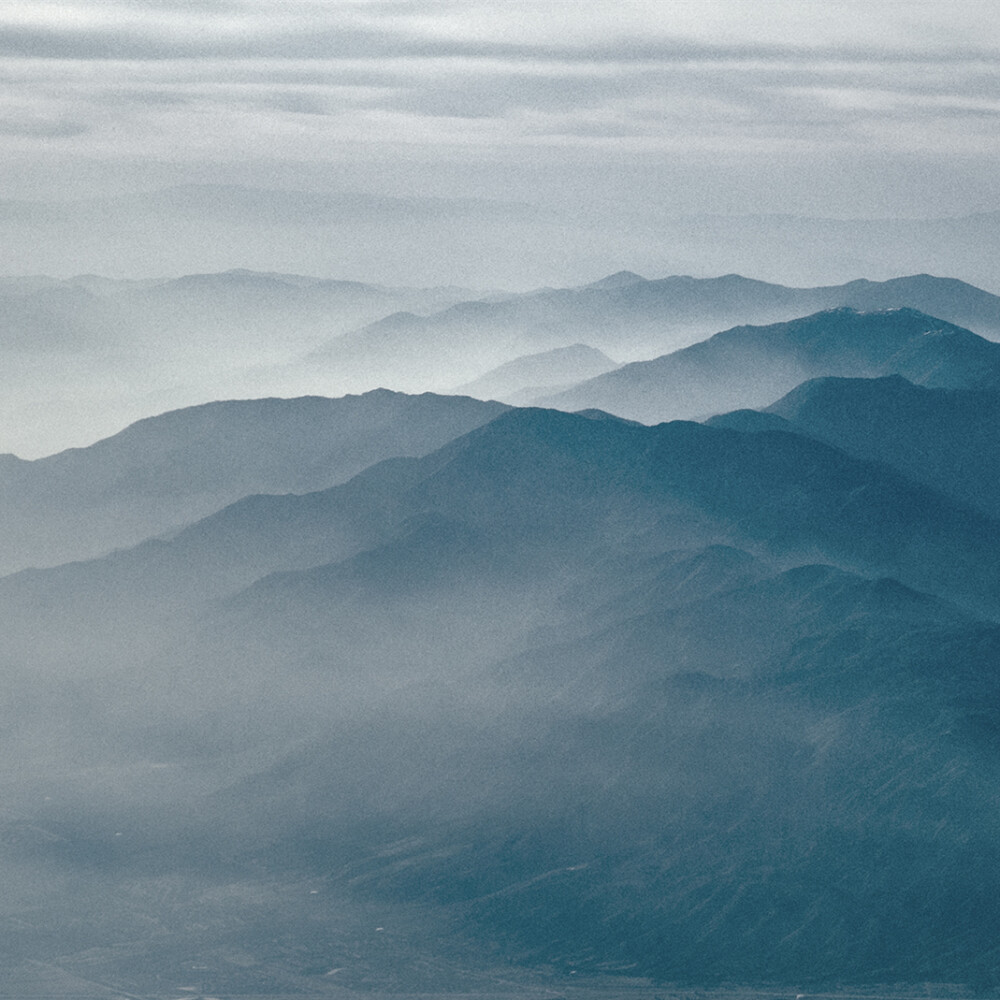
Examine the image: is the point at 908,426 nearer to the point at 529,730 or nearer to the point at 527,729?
the point at 527,729

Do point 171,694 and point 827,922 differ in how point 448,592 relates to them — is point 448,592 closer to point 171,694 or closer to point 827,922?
point 171,694

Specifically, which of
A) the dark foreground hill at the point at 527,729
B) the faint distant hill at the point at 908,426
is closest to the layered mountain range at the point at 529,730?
the dark foreground hill at the point at 527,729

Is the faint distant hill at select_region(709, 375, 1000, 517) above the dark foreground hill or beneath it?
above

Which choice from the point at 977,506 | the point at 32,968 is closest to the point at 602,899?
the point at 32,968

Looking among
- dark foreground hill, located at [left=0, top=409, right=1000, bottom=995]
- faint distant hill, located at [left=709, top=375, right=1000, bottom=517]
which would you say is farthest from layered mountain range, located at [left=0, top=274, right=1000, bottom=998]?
→ faint distant hill, located at [left=709, top=375, right=1000, bottom=517]

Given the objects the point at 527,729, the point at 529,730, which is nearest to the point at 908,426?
the point at 527,729

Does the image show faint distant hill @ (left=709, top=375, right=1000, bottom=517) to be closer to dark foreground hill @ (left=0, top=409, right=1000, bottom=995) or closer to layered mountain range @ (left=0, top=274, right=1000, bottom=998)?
layered mountain range @ (left=0, top=274, right=1000, bottom=998)

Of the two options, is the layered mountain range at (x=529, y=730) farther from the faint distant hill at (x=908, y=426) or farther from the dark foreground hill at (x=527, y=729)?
the faint distant hill at (x=908, y=426)
